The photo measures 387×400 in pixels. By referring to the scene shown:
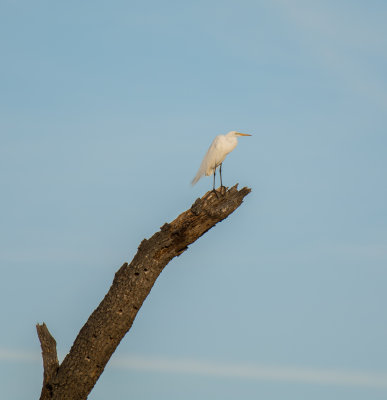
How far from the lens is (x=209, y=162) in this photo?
1517 centimetres

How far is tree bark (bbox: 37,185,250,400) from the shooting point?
35.8ft

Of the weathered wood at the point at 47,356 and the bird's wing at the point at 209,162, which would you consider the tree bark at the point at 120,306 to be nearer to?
the weathered wood at the point at 47,356

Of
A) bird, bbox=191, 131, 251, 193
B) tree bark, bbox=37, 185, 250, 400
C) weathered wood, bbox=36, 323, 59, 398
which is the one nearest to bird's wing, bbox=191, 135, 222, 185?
bird, bbox=191, 131, 251, 193

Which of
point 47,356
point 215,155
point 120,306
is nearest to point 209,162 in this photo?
point 215,155

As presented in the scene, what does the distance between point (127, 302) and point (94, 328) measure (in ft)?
1.99

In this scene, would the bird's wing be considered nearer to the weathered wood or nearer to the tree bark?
the tree bark

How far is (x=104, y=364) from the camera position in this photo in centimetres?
1107

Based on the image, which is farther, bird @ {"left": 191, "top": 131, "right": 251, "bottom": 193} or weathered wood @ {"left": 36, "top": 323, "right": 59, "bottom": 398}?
bird @ {"left": 191, "top": 131, "right": 251, "bottom": 193}

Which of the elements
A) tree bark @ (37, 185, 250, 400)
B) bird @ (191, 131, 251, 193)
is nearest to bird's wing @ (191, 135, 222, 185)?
bird @ (191, 131, 251, 193)

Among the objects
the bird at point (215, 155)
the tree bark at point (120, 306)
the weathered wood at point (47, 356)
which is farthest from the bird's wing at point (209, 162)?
the weathered wood at point (47, 356)

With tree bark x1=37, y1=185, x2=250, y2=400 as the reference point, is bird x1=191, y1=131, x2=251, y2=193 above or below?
above

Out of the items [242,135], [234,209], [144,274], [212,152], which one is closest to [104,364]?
[144,274]

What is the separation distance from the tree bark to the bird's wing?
345 centimetres

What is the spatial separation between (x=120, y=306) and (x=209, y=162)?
4909 mm
